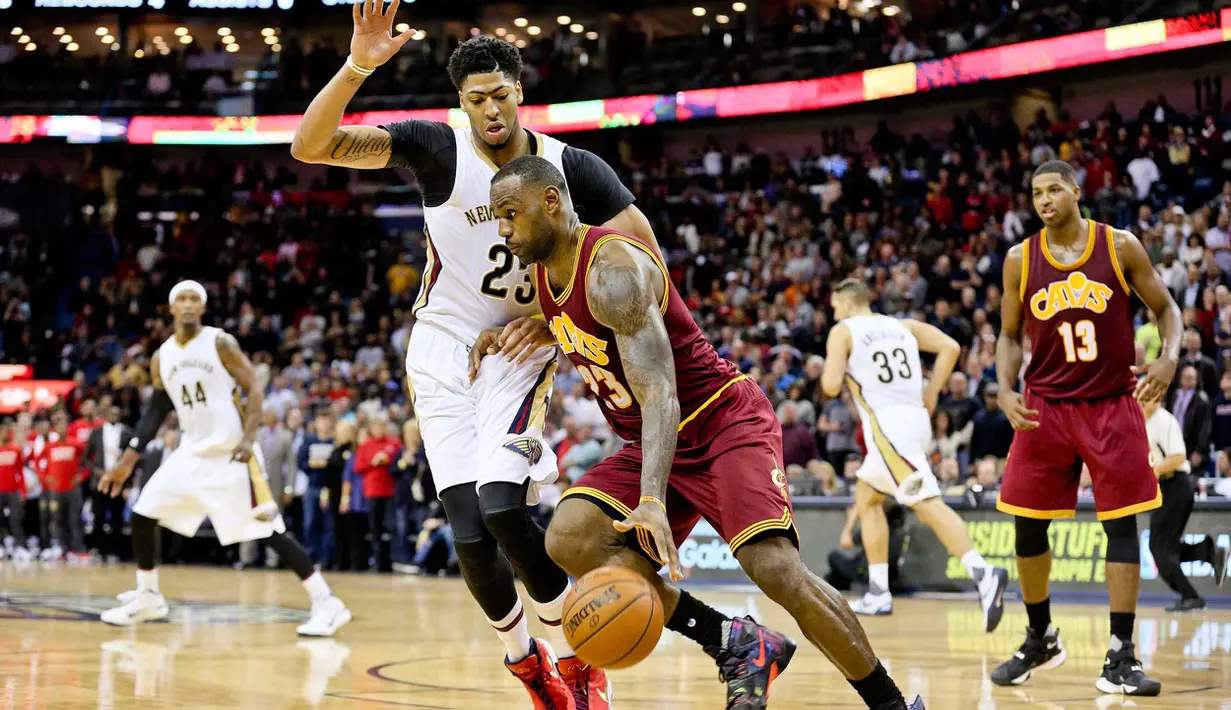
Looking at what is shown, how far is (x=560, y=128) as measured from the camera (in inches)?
1112

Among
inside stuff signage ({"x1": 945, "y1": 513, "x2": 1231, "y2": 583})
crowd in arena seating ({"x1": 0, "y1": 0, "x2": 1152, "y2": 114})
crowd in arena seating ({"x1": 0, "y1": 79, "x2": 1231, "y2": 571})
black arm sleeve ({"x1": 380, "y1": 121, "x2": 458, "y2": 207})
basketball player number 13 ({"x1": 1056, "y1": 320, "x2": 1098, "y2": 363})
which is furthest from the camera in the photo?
crowd in arena seating ({"x1": 0, "y1": 0, "x2": 1152, "y2": 114})

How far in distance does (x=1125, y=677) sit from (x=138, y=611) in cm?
615

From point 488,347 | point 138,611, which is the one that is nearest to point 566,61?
point 138,611

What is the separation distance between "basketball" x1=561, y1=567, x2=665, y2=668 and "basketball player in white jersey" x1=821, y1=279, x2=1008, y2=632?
5581mm

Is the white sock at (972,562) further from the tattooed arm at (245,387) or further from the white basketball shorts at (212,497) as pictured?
the tattooed arm at (245,387)

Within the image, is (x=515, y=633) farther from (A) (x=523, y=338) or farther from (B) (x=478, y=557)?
(A) (x=523, y=338)

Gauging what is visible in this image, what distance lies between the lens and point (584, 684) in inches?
200

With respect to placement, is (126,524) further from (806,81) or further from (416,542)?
(806,81)

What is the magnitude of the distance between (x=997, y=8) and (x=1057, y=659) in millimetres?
18442

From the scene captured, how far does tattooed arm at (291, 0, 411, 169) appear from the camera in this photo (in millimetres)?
4727

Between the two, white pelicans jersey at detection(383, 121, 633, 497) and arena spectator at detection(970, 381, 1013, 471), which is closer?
white pelicans jersey at detection(383, 121, 633, 497)

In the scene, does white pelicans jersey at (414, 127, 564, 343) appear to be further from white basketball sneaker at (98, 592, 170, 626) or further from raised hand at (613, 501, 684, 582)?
white basketball sneaker at (98, 592, 170, 626)

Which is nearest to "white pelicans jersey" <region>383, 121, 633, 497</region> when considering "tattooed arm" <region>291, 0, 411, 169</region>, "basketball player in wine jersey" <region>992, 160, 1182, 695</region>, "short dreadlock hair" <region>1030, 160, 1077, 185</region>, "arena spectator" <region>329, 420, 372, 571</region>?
"tattooed arm" <region>291, 0, 411, 169</region>

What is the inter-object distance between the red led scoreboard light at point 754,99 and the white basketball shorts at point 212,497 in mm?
10128
